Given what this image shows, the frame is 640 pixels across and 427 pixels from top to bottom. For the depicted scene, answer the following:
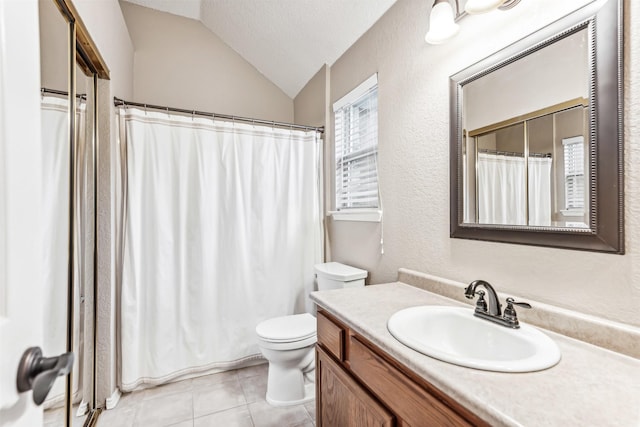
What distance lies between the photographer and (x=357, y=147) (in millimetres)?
2184

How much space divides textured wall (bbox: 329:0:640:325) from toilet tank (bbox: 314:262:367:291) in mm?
87

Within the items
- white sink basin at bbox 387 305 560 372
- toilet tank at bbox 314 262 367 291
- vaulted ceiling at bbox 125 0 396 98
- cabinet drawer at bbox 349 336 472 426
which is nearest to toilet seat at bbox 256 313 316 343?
toilet tank at bbox 314 262 367 291

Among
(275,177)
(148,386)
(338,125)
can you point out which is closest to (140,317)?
(148,386)

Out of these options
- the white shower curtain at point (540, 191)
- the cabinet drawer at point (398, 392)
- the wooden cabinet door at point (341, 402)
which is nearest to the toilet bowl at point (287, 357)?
the wooden cabinet door at point (341, 402)

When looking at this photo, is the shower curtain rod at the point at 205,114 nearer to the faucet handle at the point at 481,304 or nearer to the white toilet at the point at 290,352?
the white toilet at the point at 290,352

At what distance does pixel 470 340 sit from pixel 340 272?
102cm

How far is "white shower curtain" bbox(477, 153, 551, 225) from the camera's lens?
40.8 inches

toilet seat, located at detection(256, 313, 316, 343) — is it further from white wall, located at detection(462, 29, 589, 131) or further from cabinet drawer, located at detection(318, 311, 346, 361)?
white wall, located at detection(462, 29, 589, 131)

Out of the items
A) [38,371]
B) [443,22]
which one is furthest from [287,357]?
[443,22]

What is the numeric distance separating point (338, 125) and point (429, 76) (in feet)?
3.29

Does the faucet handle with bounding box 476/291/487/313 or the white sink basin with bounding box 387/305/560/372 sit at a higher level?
the faucet handle with bounding box 476/291/487/313

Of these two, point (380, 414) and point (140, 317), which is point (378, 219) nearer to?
point (380, 414)

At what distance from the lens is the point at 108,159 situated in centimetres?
177

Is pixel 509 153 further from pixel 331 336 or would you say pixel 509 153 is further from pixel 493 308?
pixel 331 336
